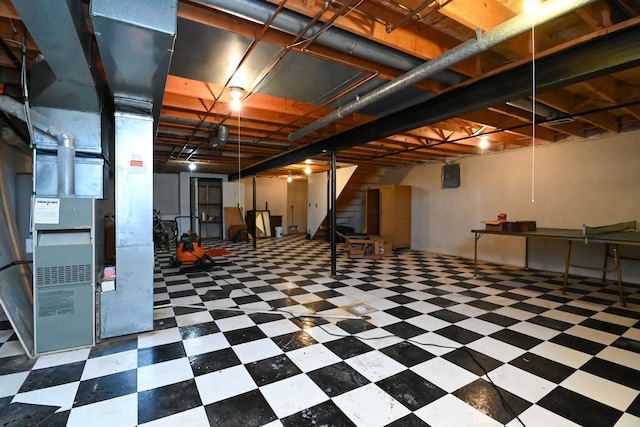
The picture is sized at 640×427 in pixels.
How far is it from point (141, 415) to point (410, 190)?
766 cm

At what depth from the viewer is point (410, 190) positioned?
8117mm

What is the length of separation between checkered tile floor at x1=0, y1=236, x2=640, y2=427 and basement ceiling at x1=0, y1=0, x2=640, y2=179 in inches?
85.7

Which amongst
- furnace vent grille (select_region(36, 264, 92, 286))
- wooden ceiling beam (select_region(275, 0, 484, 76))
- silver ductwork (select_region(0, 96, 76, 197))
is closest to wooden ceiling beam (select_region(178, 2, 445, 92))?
wooden ceiling beam (select_region(275, 0, 484, 76))

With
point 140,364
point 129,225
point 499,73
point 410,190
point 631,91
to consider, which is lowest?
point 140,364

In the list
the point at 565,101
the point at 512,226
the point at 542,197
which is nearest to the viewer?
the point at 565,101

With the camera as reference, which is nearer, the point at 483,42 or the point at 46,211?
the point at 483,42

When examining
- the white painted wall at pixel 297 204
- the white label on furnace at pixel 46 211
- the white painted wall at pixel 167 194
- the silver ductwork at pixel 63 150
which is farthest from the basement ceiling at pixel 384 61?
the white painted wall at pixel 297 204

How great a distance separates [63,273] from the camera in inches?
91.2

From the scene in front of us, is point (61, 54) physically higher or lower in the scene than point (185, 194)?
higher

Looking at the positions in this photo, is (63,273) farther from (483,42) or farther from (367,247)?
(367,247)

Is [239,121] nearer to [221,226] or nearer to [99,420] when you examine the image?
[99,420]

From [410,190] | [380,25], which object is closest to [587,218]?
[410,190]

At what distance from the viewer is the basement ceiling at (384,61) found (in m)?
1.89

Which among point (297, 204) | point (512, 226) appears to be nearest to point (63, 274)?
point (512, 226)
